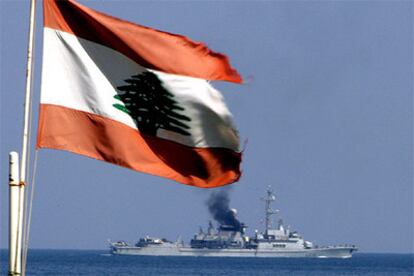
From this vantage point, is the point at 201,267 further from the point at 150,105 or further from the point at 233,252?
the point at 150,105

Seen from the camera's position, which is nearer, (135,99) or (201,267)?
(135,99)

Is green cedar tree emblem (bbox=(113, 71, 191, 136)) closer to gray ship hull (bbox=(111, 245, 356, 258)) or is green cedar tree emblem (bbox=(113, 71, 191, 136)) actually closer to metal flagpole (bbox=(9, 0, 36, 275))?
metal flagpole (bbox=(9, 0, 36, 275))

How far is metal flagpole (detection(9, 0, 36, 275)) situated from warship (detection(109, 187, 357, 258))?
132632 mm

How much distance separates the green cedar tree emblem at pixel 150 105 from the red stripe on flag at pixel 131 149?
0.12m

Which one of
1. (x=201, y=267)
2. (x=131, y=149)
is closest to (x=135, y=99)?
(x=131, y=149)

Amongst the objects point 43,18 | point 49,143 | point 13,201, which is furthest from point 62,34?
point 13,201

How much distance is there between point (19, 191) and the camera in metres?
10.6

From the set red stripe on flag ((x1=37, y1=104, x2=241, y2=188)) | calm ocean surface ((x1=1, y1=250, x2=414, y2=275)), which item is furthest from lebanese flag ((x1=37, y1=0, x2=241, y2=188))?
calm ocean surface ((x1=1, y1=250, x2=414, y2=275))

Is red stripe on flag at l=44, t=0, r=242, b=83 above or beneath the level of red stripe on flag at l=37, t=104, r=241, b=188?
above

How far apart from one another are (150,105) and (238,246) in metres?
136

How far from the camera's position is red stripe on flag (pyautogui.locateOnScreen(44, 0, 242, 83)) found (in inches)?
448

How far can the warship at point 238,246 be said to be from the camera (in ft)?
474

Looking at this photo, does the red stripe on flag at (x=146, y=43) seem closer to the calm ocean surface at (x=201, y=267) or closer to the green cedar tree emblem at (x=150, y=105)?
the green cedar tree emblem at (x=150, y=105)

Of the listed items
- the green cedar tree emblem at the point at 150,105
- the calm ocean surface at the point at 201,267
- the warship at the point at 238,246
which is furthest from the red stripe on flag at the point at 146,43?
the warship at the point at 238,246
